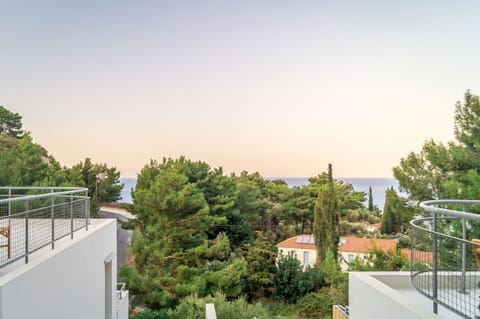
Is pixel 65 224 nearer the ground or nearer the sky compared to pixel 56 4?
nearer the ground

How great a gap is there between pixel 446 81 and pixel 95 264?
13.1 m

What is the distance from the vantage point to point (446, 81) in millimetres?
14188

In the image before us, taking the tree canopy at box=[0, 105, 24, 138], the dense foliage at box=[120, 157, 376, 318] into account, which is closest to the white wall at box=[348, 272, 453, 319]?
the dense foliage at box=[120, 157, 376, 318]

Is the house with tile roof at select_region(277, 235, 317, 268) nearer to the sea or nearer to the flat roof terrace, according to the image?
the sea

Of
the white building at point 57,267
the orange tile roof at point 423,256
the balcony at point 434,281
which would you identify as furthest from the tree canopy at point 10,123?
the orange tile roof at point 423,256

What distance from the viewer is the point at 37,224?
18.7ft

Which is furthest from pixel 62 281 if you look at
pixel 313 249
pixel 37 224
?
pixel 313 249

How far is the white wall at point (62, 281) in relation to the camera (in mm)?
3275

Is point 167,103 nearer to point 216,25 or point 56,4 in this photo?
point 216,25

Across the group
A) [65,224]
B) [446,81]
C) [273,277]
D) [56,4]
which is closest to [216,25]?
[56,4]

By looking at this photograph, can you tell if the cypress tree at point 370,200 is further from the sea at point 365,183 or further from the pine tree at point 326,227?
the pine tree at point 326,227

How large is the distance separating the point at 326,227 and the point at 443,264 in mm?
14614

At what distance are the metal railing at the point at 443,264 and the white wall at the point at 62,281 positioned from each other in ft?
10.3

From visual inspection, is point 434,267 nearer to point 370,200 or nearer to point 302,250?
point 302,250
